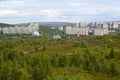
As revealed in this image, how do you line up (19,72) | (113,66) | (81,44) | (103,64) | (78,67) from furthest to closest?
(81,44) → (78,67) → (103,64) → (113,66) → (19,72)

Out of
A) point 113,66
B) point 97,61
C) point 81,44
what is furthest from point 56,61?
point 81,44

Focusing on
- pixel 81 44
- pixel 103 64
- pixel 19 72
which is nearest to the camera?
pixel 19 72

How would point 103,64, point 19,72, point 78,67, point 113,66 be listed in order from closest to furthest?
point 19,72
point 113,66
point 103,64
point 78,67

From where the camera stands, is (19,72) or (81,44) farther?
(81,44)

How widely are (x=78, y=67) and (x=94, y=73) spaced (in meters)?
7.25

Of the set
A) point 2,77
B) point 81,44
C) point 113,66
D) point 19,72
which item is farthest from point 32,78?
point 81,44

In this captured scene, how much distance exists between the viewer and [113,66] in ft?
198

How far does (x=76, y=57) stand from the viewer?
72.4m

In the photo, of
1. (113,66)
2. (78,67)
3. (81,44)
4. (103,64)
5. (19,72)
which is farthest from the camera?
(81,44)

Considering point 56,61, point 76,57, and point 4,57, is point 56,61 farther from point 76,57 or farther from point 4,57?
point 4,57

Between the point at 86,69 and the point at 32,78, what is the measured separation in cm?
2711

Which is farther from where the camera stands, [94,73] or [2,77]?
[94,73]

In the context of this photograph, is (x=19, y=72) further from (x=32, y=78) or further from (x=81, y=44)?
(x=81, y=44)

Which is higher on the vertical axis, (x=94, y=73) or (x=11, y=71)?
(x=11, y=71)
